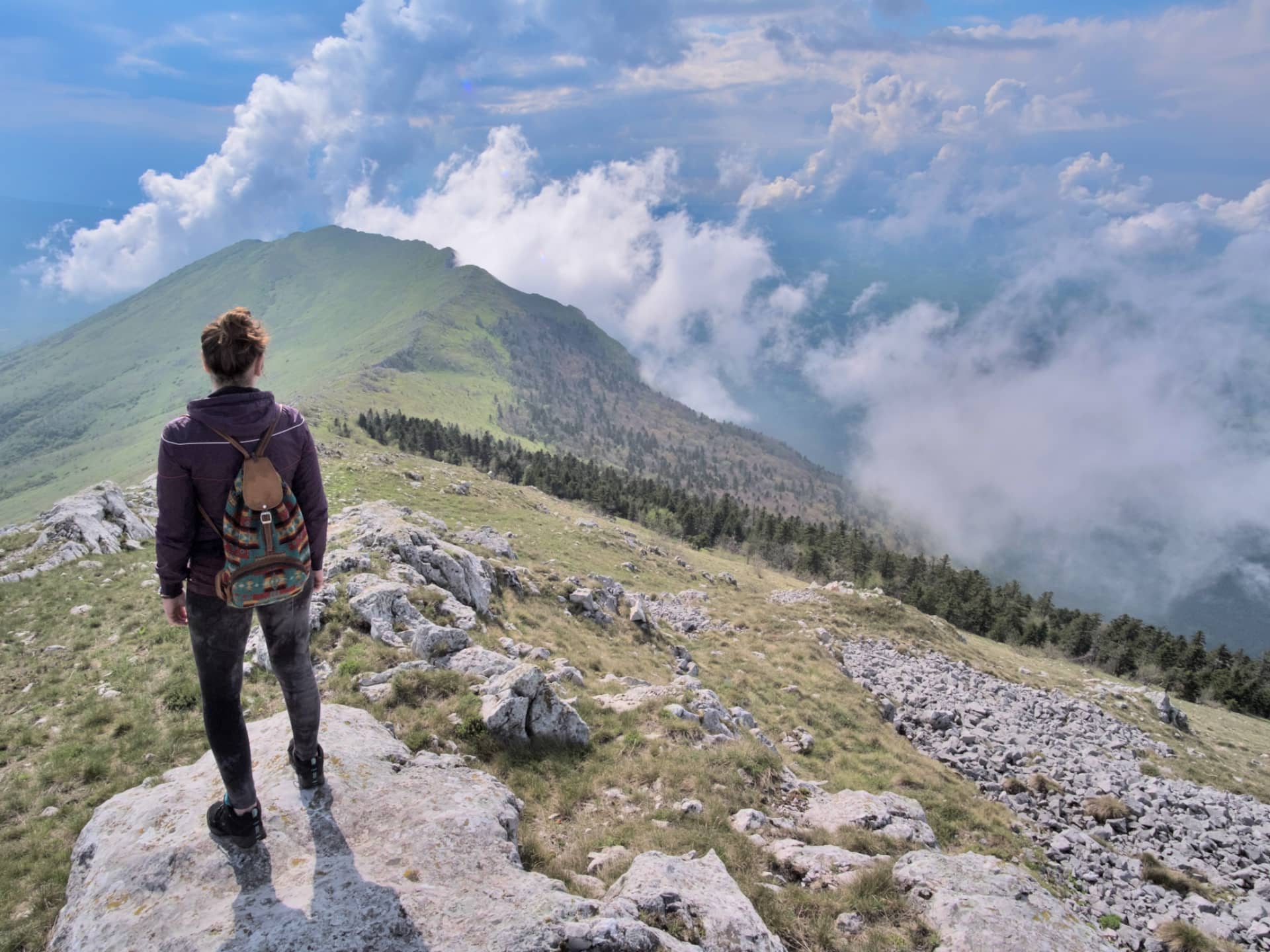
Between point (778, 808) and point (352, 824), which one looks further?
point (778, 808)

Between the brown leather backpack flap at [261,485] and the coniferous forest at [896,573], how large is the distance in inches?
4294

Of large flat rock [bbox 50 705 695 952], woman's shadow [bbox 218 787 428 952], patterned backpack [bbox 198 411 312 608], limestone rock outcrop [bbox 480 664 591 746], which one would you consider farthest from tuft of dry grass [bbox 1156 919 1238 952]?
patterned backpack [bbox 198 411 312 608]

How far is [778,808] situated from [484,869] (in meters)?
6.27

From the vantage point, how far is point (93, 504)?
2556 centimetres

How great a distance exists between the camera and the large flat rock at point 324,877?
5215mm

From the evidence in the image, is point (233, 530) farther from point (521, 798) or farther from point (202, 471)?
point (521, 798)

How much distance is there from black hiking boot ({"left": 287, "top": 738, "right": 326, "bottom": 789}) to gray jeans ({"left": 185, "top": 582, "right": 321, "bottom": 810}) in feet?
1.97


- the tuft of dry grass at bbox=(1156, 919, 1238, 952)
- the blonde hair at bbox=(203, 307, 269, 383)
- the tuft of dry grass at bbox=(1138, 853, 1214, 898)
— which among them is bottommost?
the tuft of dry grass at bbox=(1138, 853, 1214, 898)

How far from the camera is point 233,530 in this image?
5.30m

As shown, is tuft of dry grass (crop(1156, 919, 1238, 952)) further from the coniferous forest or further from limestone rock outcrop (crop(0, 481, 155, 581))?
the coniferous forest

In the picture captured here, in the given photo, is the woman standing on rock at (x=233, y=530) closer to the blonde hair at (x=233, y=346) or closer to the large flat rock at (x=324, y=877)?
the blonde hair at (x=233, y=346)

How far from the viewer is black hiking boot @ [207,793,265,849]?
20.2 ft

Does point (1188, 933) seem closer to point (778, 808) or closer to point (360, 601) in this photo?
point (778, 808)

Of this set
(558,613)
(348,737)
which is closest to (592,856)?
(348,737)
